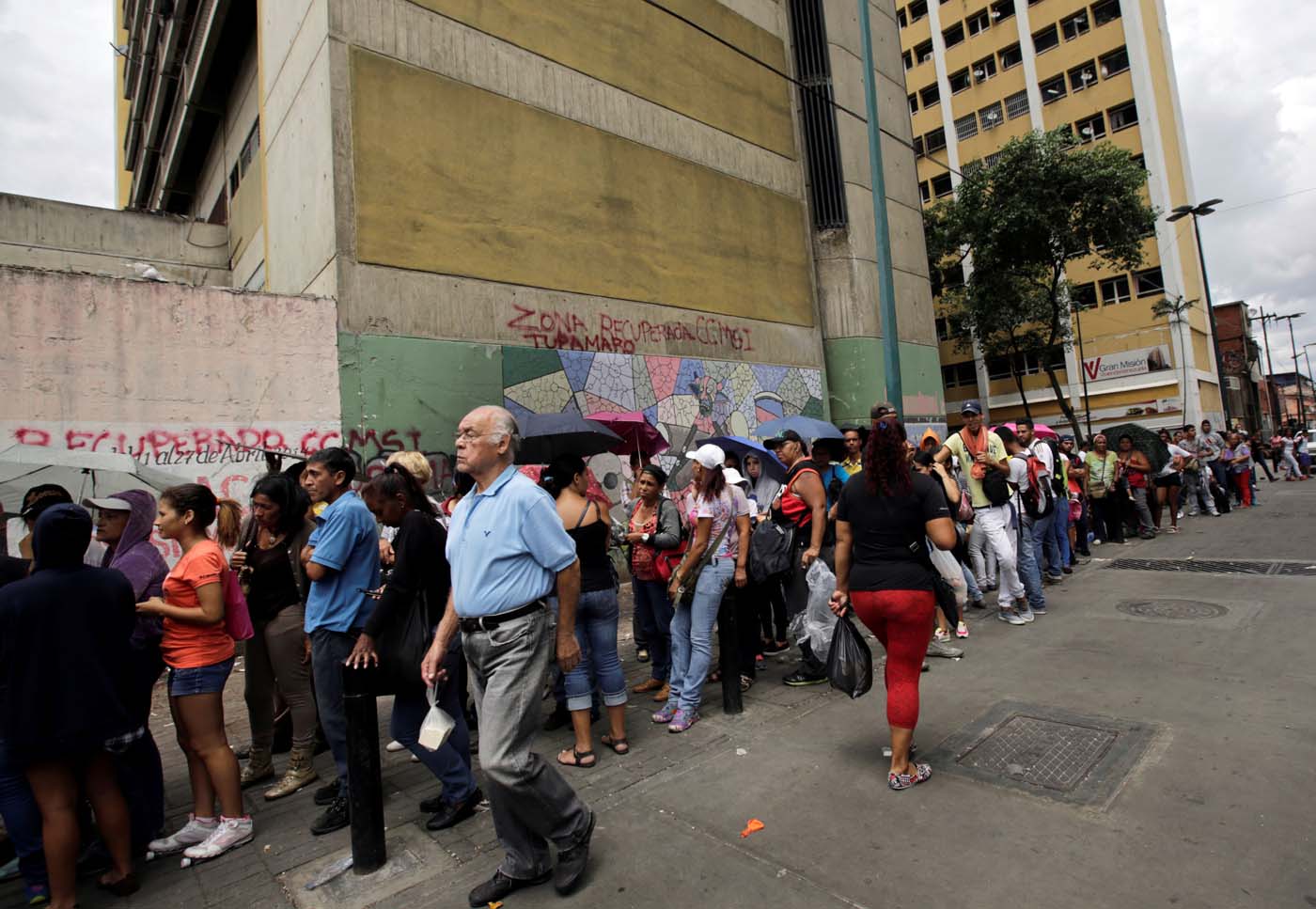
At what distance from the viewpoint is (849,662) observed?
3.88 meters

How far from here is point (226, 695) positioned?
6.55 meters

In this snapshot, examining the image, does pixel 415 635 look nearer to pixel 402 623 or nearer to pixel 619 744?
pixel 402 623

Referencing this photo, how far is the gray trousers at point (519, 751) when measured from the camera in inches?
112

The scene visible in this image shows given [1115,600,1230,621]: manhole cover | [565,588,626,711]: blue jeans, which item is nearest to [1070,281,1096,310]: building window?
[1115,600,1230,621]: manhole cover

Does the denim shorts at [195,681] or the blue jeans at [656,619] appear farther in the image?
the blue jeans at [656,619]

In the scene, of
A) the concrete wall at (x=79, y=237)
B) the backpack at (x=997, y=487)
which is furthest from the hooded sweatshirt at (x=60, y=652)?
the concrete wall at (x=79, y=237)

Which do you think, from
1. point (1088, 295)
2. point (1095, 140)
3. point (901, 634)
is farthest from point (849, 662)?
point (1095, 140)

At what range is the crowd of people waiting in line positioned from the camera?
295 cm

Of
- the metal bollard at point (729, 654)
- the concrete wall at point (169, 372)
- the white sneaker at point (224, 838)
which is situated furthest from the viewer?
the concrete wall at point (169, 372)

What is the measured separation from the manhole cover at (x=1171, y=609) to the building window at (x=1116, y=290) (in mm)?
36768

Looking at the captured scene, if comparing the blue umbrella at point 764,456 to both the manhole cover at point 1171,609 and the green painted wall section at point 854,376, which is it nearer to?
the manhole cover at point 1171,609

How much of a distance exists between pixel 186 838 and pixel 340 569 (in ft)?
5.04

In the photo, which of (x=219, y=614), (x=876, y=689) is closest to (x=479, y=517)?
(x=219, y=614)

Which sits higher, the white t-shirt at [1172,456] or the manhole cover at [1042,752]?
the white t-shirt at [1172,456]
